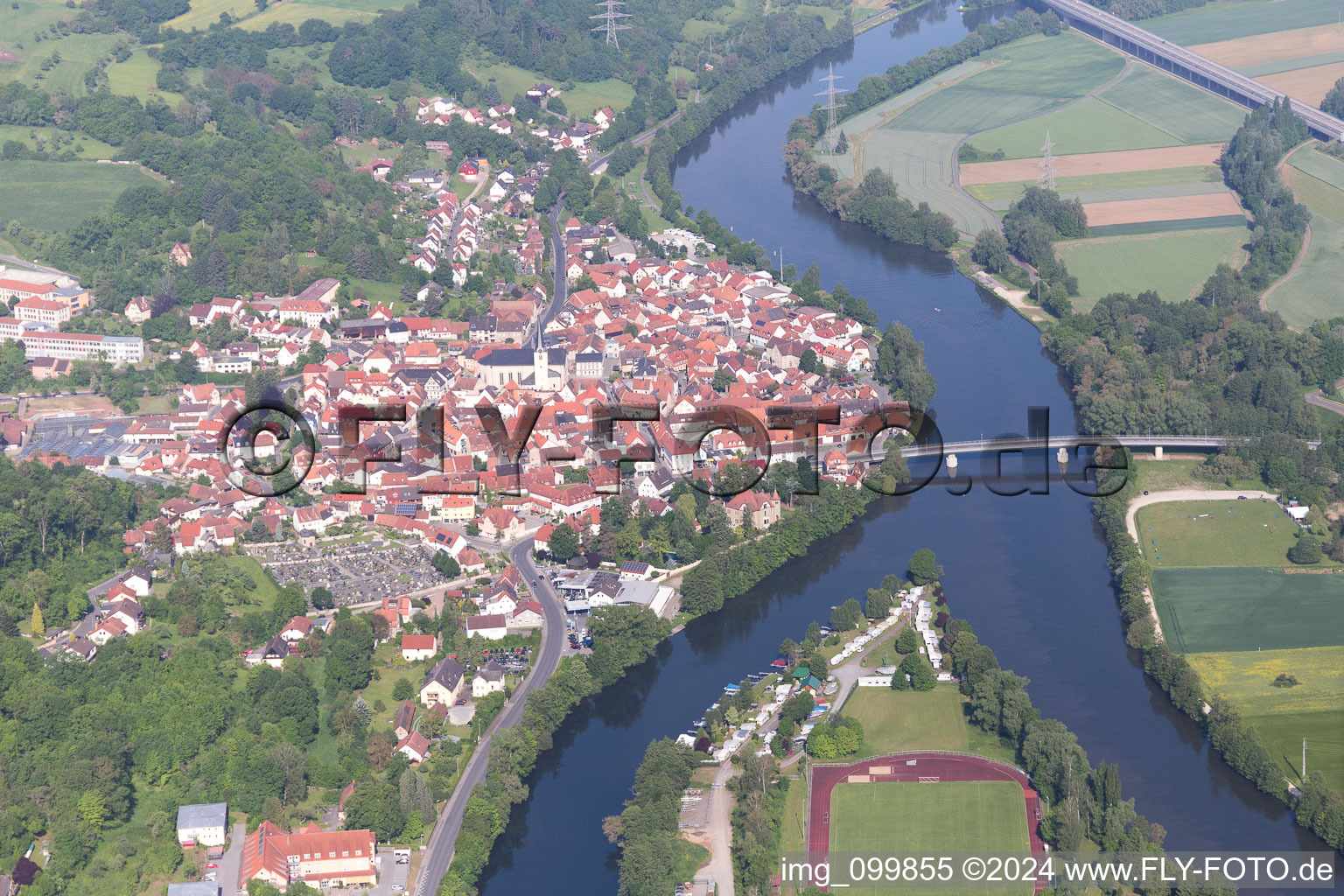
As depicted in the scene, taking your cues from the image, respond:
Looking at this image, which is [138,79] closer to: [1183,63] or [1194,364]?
[1194,364]

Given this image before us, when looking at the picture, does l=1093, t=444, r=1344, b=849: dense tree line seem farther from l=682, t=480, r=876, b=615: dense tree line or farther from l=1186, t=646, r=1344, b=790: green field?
l=682, t=480, r=876, b=615: dense tree line

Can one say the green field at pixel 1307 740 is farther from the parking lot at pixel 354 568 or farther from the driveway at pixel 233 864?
the driveway at pixel 233 864

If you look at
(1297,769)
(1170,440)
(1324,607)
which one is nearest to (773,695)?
(1297,769)

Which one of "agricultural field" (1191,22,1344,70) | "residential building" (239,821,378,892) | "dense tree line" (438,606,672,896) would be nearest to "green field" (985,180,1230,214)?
"agricultural field" (1191,22,1344,70)

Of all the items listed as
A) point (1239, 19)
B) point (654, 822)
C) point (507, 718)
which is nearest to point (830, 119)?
point (1239, 19)

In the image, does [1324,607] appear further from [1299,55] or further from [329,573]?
[1299,55]

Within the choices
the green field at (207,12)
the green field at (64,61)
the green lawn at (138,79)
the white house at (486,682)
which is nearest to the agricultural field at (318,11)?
the green field at (207,12)
